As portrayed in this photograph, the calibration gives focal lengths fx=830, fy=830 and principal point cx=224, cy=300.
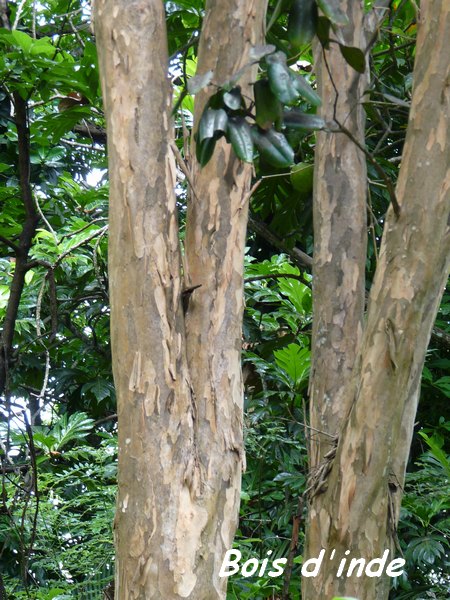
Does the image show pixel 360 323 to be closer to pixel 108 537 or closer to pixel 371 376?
pixel 371 376

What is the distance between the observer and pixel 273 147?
1.78m

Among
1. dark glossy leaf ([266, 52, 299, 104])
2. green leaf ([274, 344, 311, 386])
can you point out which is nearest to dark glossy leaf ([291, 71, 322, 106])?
dark glossy leaf ([266, 52, 299, 104])

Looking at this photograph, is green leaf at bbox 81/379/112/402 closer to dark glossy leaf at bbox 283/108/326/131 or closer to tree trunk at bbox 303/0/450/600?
tree trunk at bbox 303/0/450/600

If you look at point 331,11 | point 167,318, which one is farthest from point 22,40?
point 167,318

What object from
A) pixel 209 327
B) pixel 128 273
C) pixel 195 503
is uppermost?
pixel 128 273

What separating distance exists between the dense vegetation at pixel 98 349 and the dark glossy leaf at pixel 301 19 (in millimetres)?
838

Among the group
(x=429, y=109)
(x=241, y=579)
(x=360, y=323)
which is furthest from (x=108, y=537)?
(x=429, y=109)

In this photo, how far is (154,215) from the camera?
1.80 metres

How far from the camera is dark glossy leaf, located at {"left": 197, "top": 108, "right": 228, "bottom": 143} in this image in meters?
1.69

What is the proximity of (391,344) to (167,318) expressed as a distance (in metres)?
0.51

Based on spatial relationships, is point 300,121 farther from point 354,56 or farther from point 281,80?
point 354,56

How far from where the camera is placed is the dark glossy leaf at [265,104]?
173 centimetres

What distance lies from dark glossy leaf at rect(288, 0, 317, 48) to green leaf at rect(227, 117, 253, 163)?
27 cm

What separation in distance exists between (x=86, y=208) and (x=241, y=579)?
194 cm
